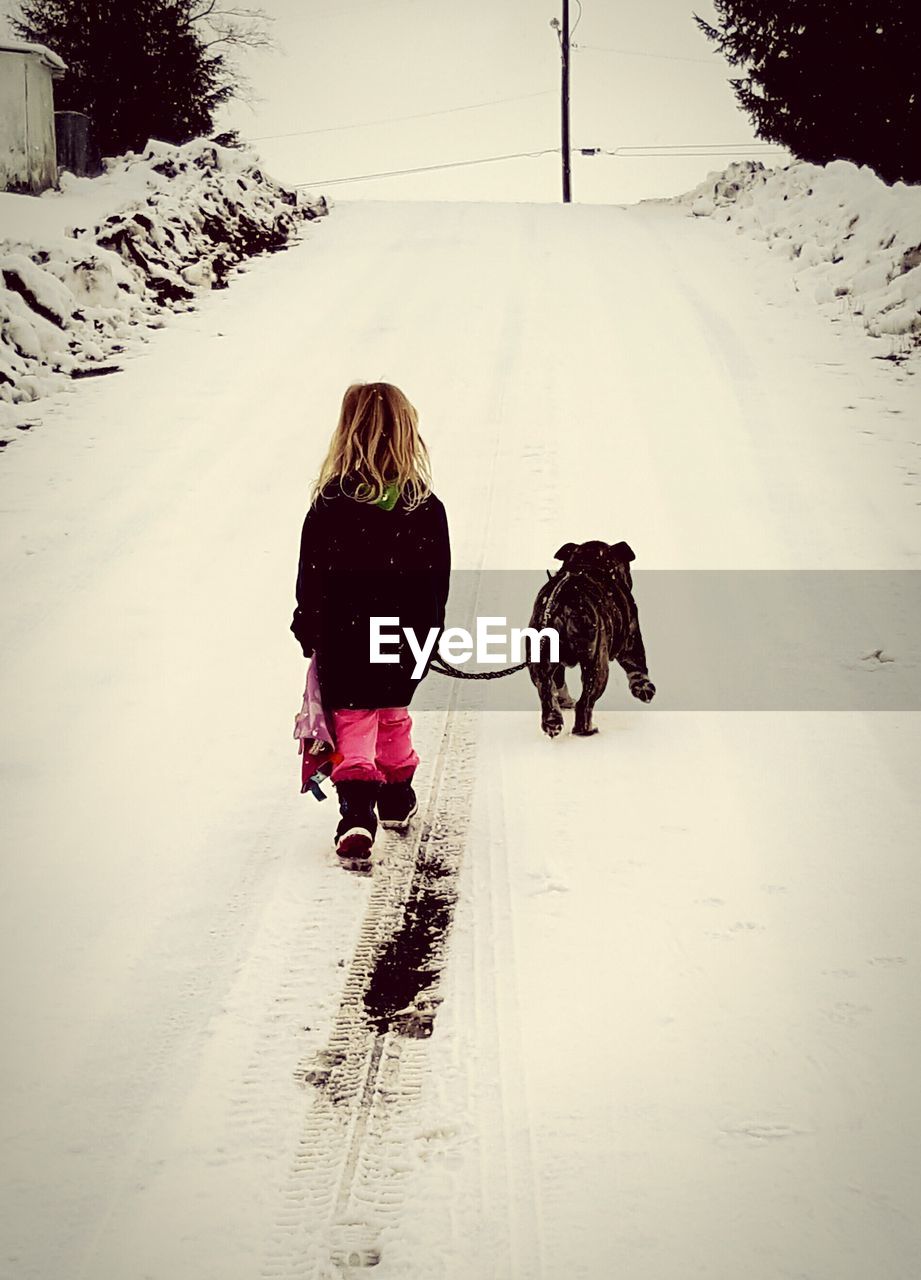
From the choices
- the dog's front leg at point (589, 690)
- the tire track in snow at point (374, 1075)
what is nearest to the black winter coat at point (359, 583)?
the tire track in snow at point (374, 1075)

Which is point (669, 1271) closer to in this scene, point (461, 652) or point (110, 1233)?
point (110, 1233)

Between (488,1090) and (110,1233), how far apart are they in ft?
3.58

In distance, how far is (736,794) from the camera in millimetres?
5395

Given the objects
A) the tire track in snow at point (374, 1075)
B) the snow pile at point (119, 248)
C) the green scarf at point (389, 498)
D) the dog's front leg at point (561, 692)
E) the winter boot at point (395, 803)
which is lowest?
the tire track in snow at point (374, 1075)

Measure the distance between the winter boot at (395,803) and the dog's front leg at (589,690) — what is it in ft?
3.86

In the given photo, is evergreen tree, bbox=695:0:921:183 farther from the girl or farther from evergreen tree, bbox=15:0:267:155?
the girl

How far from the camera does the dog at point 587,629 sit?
5.71 meters

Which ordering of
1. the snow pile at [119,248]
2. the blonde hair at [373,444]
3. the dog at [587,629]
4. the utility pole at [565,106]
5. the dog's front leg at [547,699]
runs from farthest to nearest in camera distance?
the utility pole at [565,106]
the snow pile at [119,248]
the dog's front leg at [547,699]
the dog at [587,629]
the blonde hair at [373,444]

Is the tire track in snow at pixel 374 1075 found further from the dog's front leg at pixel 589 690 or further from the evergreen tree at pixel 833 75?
the evergreen tree at pixel 833 75

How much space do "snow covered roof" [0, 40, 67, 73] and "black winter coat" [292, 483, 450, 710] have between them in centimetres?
2494

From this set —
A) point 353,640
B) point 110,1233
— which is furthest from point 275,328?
point 110,1233

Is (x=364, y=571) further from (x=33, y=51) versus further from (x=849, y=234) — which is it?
(x=33, y=51)

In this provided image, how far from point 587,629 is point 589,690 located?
0.37m

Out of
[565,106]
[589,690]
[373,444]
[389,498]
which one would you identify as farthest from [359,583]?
[565,106]
